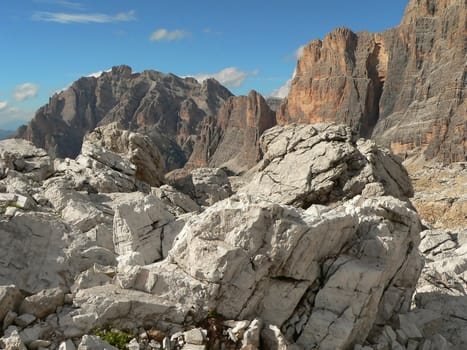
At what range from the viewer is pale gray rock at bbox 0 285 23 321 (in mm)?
11172

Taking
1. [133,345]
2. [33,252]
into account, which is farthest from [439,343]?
[33,252]

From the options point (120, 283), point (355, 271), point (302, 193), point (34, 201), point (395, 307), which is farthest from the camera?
point (302, 193)

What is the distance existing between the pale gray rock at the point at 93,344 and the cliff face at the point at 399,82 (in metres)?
121

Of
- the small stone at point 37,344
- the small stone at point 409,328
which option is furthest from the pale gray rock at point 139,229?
the small stone at point 409,328

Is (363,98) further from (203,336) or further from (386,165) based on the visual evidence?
(203,336)

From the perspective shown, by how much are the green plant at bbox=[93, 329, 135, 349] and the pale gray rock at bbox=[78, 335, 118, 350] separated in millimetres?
383

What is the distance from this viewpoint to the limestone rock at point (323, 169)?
27.4 m

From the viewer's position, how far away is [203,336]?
12.1 meters

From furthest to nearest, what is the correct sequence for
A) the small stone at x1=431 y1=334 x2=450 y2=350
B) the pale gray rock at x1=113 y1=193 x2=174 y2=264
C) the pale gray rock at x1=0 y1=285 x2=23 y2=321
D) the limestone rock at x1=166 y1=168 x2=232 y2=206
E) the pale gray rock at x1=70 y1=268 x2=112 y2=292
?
the limestone rock at x1=166 y1=168 x2=232 y2=206, the pale gray rock at x1=113 y1=193 x2=174 y2=264, the small stone at x1=431 y1=334 x2=450 y2=350, the pale gray rock at x1=70 y1=268 x2=112 y2=292, the pale gray rock at x1=0 y1=285 x2=23 y2=321

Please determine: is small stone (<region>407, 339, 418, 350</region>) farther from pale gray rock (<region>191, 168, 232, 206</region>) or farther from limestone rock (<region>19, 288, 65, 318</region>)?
pale gray rock (<region>191, 168, 232, 206</region>)

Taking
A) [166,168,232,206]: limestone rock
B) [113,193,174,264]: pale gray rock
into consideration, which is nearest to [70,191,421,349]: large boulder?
[113,193,174,264]: pale gray rock

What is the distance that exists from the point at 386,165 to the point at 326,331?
19.1 m

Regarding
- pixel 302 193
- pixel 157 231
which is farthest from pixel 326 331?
pixel 302 193

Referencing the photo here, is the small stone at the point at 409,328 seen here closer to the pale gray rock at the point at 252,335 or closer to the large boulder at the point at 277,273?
the large boulder at the point at 277,273
